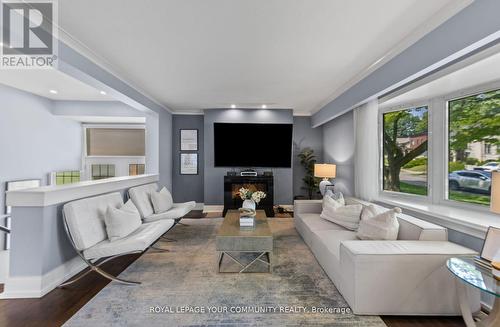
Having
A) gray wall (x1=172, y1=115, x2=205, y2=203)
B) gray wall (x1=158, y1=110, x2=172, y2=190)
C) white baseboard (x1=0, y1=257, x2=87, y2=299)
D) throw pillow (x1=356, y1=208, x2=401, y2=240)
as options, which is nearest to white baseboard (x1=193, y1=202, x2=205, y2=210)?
gray wall (x1=172, y1=115, x2=205, y2=203)

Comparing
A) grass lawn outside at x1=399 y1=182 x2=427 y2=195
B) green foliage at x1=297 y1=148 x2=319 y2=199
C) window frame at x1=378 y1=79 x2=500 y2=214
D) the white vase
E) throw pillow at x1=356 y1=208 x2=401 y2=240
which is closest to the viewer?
throw pillow at x1=356 y1=208 x2=401 y2=240

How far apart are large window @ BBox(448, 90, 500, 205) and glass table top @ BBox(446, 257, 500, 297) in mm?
1333

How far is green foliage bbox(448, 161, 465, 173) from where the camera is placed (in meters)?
2.73

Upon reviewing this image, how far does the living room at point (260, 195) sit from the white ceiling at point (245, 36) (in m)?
0.02

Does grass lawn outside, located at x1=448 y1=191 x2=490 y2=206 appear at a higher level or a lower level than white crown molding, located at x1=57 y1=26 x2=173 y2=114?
lower

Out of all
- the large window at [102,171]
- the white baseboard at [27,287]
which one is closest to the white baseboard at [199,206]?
the large window at [102,171]

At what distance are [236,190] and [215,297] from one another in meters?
3.47

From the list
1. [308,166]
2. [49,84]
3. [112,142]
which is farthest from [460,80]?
[112,142]

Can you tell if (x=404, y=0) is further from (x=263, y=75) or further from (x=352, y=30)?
(x=263, y=75)

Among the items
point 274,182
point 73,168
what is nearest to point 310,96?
point 274,182

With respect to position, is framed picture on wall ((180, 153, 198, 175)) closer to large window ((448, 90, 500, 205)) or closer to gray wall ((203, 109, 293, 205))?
gray wall ((203, 109, 293, 205))

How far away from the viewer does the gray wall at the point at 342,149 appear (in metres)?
4.48

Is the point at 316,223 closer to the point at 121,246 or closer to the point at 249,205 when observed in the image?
the point at 249,205

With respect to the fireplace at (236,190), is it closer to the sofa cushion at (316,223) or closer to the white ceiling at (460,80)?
the sofa cushion at (316,223)
